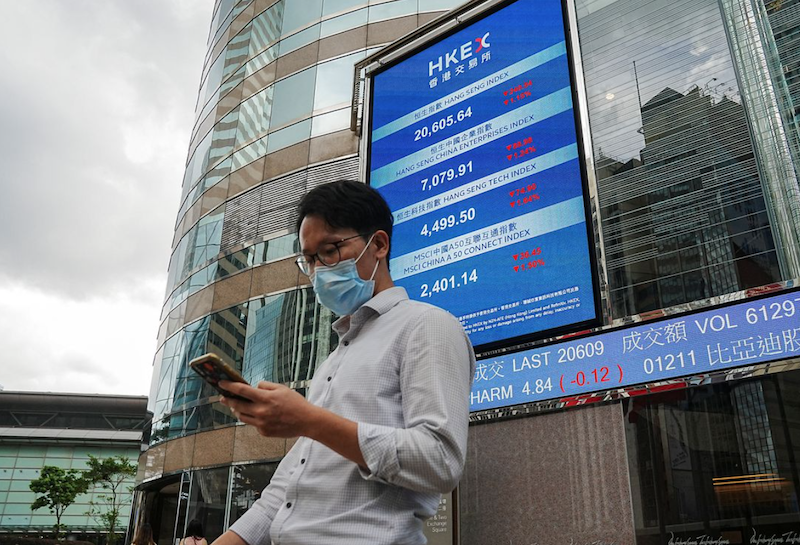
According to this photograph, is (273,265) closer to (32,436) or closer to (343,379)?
(343,379)

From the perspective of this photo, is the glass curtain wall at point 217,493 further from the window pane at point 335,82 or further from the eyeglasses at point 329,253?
the eyeglasses at point 329,253

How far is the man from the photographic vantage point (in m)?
1.33

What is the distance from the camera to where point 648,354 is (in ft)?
15.0

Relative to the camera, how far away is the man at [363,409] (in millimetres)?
1329

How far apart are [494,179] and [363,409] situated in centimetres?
428

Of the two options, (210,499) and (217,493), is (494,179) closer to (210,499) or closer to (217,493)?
(217,493)

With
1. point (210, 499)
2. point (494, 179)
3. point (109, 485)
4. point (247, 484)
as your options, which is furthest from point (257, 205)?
point (109, 485)

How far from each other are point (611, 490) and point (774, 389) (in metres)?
1.21

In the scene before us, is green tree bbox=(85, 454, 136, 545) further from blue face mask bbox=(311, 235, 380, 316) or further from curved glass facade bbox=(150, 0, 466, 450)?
blue face mask bbox=(311, 235, 380, 316)

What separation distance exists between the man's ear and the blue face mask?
3cm

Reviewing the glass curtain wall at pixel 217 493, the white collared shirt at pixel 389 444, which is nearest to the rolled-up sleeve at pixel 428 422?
the white collared shirt at pixel 389 444

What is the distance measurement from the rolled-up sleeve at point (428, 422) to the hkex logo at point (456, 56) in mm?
5243

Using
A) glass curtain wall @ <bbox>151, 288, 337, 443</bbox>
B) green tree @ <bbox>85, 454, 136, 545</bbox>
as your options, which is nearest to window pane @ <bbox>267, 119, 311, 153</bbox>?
glass curtain wall @ <bbox>151, 288, 337, 443</bbox>

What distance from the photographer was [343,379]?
1.59 m
